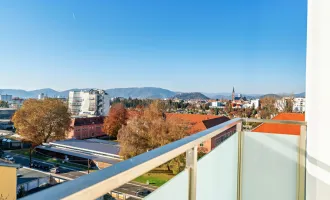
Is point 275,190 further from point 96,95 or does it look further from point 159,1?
point 159,1

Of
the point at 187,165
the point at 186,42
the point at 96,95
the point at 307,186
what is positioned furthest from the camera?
the point at 186,42

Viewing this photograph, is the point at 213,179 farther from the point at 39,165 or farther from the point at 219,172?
the point at 39,165

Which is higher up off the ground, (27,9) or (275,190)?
(27,9)

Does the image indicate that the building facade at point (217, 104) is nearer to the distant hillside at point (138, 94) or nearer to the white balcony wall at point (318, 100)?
the distant hillside at point (138, 94)

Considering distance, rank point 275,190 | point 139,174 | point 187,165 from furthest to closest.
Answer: point 275,190 → point 187,165 → point 139,174

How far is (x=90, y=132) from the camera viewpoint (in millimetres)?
8695

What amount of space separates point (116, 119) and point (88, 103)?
11.8ft

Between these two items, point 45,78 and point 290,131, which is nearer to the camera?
point 290,131

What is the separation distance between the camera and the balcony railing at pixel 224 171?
0.45 m

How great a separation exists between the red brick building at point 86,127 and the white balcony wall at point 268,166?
6.50 m

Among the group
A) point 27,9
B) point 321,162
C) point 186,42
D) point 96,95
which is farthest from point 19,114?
point 186,42

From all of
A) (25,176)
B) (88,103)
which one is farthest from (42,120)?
(25,176)

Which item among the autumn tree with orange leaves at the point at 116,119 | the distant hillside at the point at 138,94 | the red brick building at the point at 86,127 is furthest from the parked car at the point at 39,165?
the distant hillside at the point at 138,94

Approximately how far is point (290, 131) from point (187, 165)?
138 centimetres
